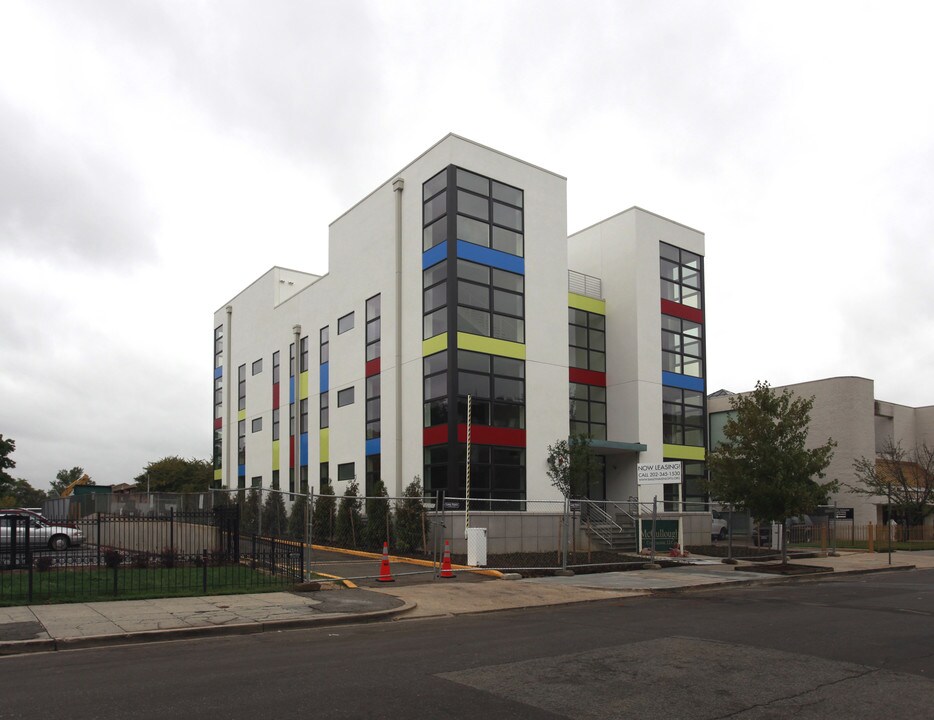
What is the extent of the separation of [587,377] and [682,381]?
4.88m

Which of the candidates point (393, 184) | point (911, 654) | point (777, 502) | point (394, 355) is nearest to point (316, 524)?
point (394, 355)

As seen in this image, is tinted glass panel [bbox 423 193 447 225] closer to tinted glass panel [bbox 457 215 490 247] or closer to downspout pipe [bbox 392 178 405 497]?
tinted glass panel [bbox 457 215 490 247]

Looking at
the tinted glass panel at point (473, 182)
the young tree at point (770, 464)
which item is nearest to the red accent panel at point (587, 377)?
the tinted glass panel at point (473, 182)

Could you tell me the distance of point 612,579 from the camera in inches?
814

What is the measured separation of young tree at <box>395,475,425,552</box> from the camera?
84.3ft

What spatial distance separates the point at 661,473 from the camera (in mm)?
25281

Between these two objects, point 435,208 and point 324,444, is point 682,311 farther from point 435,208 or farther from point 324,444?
point 324,444

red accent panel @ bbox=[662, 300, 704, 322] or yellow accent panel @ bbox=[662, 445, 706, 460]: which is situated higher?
red accent panel @ bbox=[662, 300, 704, 322]

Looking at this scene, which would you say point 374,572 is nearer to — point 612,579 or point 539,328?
point 612,579

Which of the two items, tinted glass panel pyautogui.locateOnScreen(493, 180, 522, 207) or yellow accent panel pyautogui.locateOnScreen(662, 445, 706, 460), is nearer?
tinted glass panel pyautogui.locateOnScreen(493, 180, 522, 207)

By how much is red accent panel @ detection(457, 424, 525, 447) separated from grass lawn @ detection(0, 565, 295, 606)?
10653 millimetres

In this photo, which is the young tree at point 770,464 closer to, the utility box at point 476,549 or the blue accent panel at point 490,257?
the utility box at point 476,549

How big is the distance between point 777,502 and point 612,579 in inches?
279

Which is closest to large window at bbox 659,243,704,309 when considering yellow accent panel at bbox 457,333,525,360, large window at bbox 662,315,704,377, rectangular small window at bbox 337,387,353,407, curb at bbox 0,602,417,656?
large window at bbox 662,315,704,377
